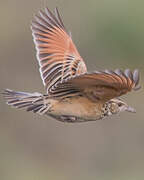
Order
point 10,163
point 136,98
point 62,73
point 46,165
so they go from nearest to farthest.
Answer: point 62,73 < point 10,163 < point 46,165 < point 136,98

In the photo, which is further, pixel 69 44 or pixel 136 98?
pixel 136 98

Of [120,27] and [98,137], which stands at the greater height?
[120,27]

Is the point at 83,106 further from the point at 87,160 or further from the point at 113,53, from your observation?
the point at 113,53

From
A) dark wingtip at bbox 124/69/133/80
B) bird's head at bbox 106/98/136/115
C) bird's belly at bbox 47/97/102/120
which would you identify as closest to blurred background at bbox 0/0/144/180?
bird's head at bbox 106/98/136/115

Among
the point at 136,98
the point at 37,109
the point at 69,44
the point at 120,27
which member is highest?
the point at 120,27

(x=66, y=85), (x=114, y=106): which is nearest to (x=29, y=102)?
(x=66, y=85)

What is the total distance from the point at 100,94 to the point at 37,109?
478 mm

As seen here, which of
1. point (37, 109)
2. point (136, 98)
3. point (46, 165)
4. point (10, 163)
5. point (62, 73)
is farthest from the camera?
point (136, 98)

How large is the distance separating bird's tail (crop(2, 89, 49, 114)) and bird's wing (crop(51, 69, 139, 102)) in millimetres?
118

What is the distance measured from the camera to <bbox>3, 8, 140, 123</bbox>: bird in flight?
25.2ft

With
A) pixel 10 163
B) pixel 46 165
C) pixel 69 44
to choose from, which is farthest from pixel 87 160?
pixel 69 44

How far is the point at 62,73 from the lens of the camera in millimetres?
8602

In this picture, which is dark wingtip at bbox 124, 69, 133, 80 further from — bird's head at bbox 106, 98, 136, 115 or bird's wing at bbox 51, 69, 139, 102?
bird's head at bbox 106, 98, 136, 115

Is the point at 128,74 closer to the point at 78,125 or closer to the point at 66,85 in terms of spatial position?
the point at 66,85
